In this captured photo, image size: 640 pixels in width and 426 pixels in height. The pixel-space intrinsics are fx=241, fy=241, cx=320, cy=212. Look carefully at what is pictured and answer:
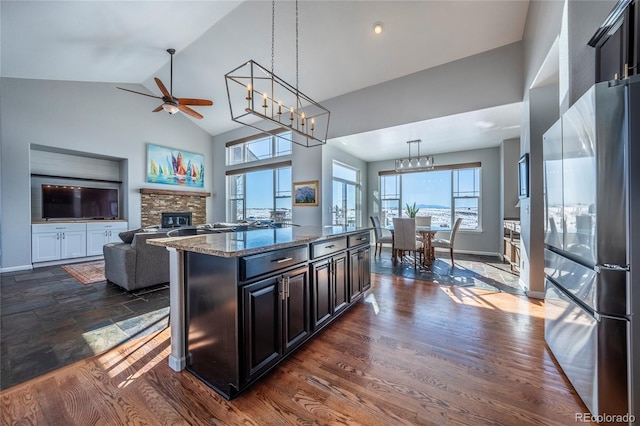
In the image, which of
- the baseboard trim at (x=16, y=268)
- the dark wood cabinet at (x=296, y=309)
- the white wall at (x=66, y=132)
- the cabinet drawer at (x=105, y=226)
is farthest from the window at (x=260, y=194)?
the dark wood cabinet at (x=296, y=309)

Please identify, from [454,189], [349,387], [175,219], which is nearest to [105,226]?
[175,219]

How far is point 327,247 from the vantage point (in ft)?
7.28

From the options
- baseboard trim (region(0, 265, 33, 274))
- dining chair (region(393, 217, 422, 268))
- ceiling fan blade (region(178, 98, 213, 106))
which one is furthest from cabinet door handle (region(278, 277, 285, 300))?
baseboard trim (region(0, 265, 33, 274))

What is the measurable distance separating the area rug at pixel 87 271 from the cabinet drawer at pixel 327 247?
3893mm

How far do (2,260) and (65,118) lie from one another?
296 centimetres

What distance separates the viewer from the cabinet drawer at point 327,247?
6.70 feet

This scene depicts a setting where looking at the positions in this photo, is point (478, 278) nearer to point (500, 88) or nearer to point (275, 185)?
point (500, 88)

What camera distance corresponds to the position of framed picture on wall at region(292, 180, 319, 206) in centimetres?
570

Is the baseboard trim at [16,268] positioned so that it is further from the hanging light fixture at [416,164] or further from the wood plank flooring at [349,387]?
the hanging light fixture at [416,164]

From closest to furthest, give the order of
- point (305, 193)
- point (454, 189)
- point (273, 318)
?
point (273, 318) → point (305, 193) → point (454, 189)

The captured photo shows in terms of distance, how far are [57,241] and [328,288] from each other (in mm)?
6037

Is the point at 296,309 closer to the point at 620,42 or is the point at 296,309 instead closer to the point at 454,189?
the point at 620,42

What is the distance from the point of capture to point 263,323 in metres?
1.55

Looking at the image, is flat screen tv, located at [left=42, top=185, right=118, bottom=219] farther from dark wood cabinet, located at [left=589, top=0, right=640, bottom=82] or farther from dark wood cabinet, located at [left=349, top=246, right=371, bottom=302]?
dark wood cabinet, located at [left=589, top=0, right=640, bottom=82]
